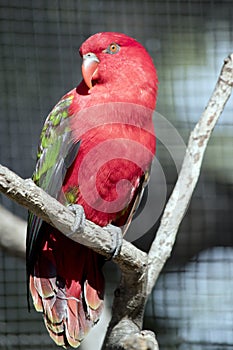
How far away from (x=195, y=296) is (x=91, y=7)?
1145 millimetres

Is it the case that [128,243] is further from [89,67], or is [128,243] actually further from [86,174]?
[89,67]

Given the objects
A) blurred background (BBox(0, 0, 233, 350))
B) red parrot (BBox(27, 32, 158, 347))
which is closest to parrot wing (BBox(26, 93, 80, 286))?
red parrot (BBox(27, 32, 158, 347))

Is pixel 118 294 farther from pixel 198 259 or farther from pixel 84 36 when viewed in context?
pixel 84 36

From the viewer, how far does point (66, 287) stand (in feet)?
5.92

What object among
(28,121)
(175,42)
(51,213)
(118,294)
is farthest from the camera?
(175,42)

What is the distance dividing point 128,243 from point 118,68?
50 centimetres

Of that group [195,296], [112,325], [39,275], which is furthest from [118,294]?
[195,296]

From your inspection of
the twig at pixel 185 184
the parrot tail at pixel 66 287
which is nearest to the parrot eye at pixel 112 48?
the twig at pixel 185 184

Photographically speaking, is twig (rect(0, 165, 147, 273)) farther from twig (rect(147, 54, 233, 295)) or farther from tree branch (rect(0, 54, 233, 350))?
twig (rect(147, 54, 233, 295))

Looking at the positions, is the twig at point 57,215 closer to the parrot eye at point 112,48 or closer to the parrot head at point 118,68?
the parrot head at point 118,68

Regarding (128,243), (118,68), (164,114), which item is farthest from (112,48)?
(164,114)

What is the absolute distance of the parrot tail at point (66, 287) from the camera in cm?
176

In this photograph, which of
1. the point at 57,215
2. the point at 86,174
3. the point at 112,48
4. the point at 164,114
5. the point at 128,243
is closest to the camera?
the point at 57,215

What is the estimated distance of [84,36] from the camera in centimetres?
276
